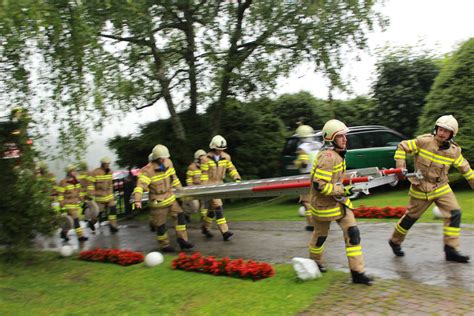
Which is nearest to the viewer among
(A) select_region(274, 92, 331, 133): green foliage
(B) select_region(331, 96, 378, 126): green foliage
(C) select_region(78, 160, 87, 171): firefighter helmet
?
(C) select_region(78, 160, 87, 171): firefighter helmet

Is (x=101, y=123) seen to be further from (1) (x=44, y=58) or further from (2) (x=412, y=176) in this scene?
(2) (x=412, y=176)

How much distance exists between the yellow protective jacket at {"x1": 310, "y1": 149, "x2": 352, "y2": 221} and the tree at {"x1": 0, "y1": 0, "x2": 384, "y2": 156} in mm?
4334

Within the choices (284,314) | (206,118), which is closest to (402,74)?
(206,118)

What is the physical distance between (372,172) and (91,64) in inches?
200

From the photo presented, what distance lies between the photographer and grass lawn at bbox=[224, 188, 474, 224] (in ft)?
34.1

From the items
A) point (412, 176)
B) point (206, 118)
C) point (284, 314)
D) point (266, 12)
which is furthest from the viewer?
point (206, 118)

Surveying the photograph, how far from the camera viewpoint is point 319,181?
19.0ft

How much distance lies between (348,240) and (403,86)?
11.2m

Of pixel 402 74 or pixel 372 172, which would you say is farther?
pixel 402 74

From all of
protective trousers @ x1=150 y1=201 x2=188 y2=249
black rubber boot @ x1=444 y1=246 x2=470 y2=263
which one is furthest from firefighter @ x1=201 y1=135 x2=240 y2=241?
black rubber boot @ x1=444 y1=246 x2=470 y2=263

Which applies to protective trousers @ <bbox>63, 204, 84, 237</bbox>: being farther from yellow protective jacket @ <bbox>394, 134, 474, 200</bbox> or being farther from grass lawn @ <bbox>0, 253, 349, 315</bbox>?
yellow protective jacket @ <bbox>394, 134, 474, 200</bbox>

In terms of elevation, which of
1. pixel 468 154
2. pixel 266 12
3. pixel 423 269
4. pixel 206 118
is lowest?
pixel 423 269

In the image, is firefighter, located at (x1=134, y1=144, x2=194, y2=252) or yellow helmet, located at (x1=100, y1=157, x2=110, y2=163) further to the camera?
yellow helmet, located at (x1=100, y1=157, x2=110, y2=163)

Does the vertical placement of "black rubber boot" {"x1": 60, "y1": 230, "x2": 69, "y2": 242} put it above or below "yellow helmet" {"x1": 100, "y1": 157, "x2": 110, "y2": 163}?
below
